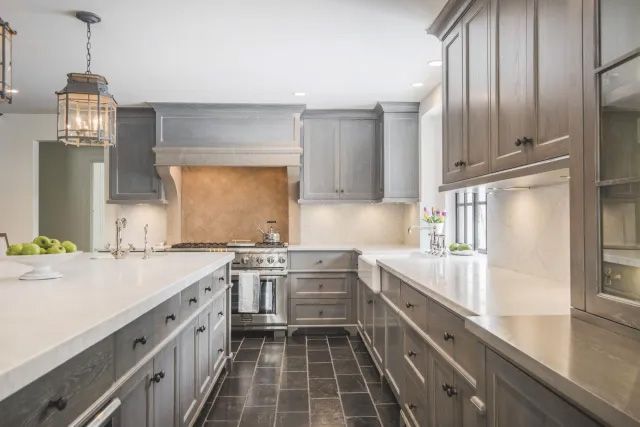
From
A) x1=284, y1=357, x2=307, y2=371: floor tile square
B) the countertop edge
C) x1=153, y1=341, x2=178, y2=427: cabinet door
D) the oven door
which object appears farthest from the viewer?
the oven door

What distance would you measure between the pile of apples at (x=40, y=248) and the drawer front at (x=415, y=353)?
171cm

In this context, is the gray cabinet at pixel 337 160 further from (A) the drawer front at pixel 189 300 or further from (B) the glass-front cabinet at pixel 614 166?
(B) the glass-front cabinet at pixel 614 166

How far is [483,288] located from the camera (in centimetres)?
184

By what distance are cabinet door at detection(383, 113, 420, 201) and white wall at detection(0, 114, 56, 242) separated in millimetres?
3877

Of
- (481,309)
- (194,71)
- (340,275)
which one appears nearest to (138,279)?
(481,309)

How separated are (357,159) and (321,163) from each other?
0.40 m

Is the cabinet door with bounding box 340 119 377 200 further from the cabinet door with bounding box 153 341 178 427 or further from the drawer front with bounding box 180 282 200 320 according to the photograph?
the cabinet door with bounding box 153 341 178 427

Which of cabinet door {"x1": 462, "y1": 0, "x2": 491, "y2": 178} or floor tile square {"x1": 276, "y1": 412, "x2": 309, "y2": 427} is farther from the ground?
cabinet door {"x1": 462, "y1": 0, "x2": 491, "y2": 178}

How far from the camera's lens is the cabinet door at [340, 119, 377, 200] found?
4746 millimetres

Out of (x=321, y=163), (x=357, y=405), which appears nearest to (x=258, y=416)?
(x=357, y=405)

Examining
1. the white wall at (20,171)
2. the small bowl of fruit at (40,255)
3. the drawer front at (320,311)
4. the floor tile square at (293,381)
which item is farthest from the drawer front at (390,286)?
the white wall at (20,171)

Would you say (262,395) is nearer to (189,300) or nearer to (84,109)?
(189,300)

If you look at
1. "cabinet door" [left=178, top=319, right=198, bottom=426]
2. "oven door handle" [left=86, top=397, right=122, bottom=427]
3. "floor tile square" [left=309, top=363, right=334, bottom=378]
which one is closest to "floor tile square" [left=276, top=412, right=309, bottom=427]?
"cabinet door" [left=178, top=319, right=198, bottom=426]

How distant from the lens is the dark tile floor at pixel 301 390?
261 cm
